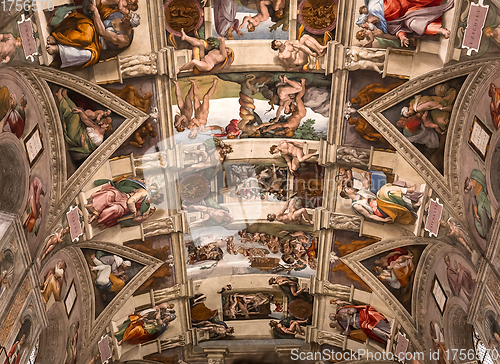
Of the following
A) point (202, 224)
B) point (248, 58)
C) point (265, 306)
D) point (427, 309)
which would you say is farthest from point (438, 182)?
point (265, 306)

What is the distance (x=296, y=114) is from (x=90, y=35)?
18.1 feet

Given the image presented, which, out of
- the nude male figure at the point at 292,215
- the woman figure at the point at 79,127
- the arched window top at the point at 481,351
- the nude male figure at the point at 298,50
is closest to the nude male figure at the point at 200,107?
the nude male figure at the point at 298,50

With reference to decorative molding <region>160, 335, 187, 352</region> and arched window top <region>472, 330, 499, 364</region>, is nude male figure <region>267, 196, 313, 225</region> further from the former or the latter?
decorative molding <region>160, 335, 187, 352</region>

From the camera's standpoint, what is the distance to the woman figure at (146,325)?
56.6 ft

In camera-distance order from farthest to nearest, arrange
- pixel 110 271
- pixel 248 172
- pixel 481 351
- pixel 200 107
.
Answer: pixel 110 271
pixel 248 172
pixel 200 107
pixel 481 351

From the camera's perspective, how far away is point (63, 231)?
13.4 m

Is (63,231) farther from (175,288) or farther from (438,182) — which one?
(438,182)

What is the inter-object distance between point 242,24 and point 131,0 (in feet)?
8.59

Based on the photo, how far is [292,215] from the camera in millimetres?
16484

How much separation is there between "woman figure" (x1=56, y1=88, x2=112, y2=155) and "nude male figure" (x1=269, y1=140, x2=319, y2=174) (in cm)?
460

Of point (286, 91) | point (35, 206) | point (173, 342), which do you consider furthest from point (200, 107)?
point (173, 342)

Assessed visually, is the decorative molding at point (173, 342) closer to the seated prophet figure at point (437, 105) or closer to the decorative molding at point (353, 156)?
the decorative molding at point (353, 156)
